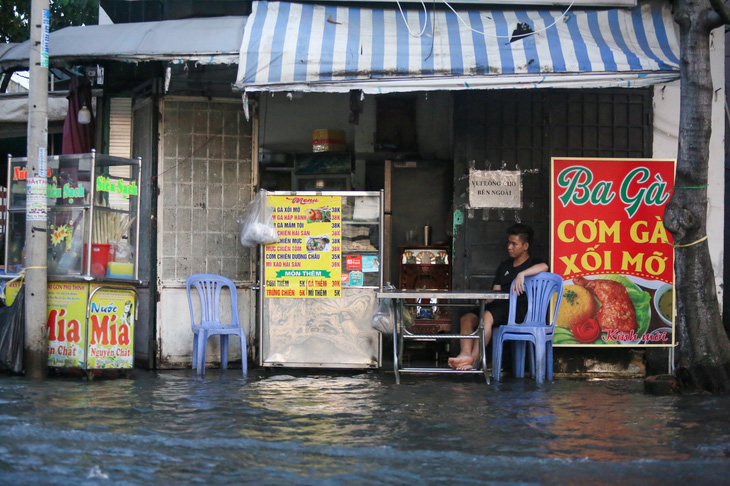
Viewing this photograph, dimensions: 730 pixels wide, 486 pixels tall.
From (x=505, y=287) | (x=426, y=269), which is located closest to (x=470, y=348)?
(x=505, y=287)

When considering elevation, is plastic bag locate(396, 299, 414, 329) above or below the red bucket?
below

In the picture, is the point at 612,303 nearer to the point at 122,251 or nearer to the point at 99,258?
the point at 122,251

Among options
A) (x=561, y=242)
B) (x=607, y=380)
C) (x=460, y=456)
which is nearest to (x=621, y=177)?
(x=561, y=242)

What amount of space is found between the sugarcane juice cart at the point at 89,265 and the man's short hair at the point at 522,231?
389 cm

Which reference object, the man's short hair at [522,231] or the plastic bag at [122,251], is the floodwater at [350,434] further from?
the man's short hair at [522,231]

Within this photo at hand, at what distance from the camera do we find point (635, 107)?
30.3ft

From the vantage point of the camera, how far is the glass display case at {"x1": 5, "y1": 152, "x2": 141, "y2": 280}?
8.15 meters

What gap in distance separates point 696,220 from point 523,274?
1.78 m

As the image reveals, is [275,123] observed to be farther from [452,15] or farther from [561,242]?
[561,242]

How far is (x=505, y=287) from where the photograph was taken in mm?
8805

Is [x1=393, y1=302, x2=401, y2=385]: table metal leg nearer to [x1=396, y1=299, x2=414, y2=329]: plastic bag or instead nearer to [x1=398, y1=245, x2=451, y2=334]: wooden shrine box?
[x1=396, y1=299, x2=414, y2=329]: plastic bag

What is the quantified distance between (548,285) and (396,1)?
342cm

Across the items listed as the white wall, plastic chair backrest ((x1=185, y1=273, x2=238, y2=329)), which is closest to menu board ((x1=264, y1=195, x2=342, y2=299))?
plastic chair backrest ((x1=185, y1=273, x2=238, y2=329))

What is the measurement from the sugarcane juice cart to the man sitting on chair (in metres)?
3.41
